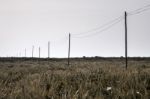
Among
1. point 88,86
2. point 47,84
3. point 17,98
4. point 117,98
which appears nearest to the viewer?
point 117,98

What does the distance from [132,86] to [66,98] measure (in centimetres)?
205

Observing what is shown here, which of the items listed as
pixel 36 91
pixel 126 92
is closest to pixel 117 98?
pixel 126 92

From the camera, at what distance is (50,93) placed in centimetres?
667

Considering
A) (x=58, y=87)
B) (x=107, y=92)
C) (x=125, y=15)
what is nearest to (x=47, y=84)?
(x=58, y=87)

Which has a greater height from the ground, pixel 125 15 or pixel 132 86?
pixel 125 15

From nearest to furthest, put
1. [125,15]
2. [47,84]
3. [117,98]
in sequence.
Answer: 1. [117,98]
2. [47,84]
3. [125,15]

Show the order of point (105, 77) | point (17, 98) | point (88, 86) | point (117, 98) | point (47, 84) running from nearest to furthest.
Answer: point (117, 98) → point (17, 98) → point (88, 86) → point (47, 84) → point (105, 77)

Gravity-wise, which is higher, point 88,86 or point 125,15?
point 125,15

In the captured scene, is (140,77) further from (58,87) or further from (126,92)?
(58,87)

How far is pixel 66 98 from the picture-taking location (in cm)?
599

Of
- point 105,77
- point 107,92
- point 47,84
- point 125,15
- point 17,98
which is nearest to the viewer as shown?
point 17,98

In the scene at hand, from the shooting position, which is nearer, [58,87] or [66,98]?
[66,98]

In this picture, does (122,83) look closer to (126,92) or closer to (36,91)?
(126,92)

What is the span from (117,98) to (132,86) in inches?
52.4
